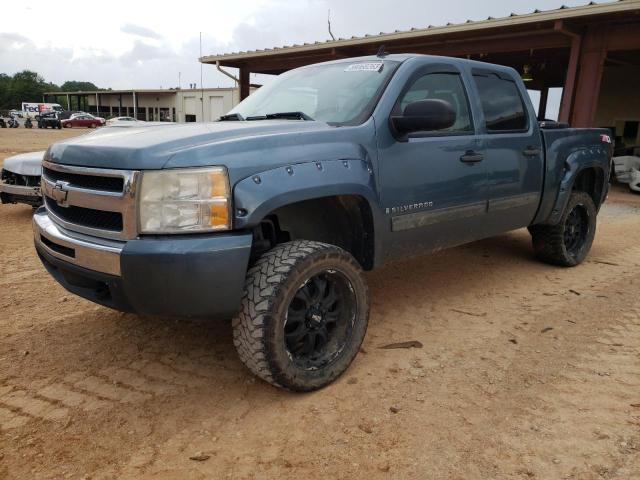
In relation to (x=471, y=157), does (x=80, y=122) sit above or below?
below

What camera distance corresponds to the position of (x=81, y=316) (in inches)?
147

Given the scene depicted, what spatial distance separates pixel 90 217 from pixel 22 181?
16.9 feet

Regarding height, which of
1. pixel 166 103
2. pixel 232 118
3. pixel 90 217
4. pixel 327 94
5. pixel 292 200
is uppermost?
pixel 166 103

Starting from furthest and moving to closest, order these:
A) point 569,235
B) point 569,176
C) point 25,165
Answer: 1. point 25,165
2. point 569,235
3. point 569,176

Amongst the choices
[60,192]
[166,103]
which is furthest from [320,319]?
[166,103]

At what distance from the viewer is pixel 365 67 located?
3.58 m

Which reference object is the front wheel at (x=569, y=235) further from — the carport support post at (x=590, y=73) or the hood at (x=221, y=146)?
the carport support post at (x=590, y=73)

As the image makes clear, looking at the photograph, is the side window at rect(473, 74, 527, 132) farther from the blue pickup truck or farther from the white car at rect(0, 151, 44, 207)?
the white car at rect(0, 151, 44, 207)

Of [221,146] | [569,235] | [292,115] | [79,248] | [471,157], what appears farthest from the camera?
[569,235]

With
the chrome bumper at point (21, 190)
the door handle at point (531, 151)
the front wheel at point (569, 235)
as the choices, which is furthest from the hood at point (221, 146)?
the chrome bumper at point (21, 190)

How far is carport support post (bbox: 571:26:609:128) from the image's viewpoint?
1110 cm

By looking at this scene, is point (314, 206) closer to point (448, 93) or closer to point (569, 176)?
point (448, 93)

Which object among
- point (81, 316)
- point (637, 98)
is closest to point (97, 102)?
point (637, 98)

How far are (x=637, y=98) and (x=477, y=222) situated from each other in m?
15.7
